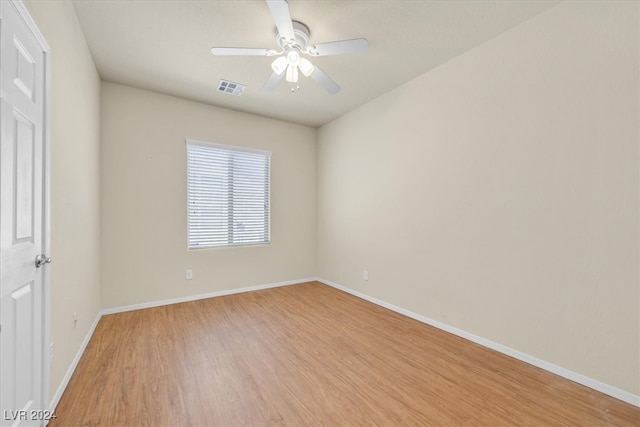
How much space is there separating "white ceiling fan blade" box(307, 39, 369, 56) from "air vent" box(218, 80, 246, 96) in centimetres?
150

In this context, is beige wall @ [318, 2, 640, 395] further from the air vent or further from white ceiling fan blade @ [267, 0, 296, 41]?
the air vent

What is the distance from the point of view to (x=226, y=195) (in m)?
4.04

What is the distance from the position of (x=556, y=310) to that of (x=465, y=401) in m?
1.03

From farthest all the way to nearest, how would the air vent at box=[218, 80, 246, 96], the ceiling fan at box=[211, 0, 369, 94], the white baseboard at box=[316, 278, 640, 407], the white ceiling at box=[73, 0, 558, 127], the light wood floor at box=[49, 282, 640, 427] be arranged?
→ the air vent at box=[218, 80, 246, 96] < the white ceiling at box=[73, 0, 558, 127] < the ceiling fan at box=[211, 0, 369, 94] < the white baseboard at box=[316, 278, 640, 407] < the light wood floor at box=[49, 282, 640, 427]

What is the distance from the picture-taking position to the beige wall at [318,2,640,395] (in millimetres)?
1796

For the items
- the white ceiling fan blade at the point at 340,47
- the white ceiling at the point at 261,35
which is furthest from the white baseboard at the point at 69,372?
the white ceiling fan blade at the point at 340,47

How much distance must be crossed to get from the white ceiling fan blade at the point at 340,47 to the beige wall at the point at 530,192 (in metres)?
1.27

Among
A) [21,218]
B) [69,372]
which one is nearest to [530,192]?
[21,218]

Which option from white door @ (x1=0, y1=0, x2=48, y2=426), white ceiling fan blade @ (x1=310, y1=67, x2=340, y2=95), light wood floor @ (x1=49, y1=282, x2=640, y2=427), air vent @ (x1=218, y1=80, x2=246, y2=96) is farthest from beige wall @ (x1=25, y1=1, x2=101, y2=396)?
white ceiling fan blade @ (x1=310, y1=67, x2=340, y2=95)

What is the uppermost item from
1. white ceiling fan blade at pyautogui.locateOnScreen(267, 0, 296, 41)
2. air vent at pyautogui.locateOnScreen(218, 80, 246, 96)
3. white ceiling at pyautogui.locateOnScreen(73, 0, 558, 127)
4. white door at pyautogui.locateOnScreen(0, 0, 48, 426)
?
white ceiling at pyautogui.locateOnScreen(73, 0, 558, 127)

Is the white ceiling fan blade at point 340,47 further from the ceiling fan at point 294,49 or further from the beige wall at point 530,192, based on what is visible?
the beige wall at point 530,192

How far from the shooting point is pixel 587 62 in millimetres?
1919

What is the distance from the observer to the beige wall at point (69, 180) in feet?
5.56

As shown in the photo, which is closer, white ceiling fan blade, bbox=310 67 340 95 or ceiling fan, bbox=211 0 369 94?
ceiling fan, bbox=211 0 369 94
